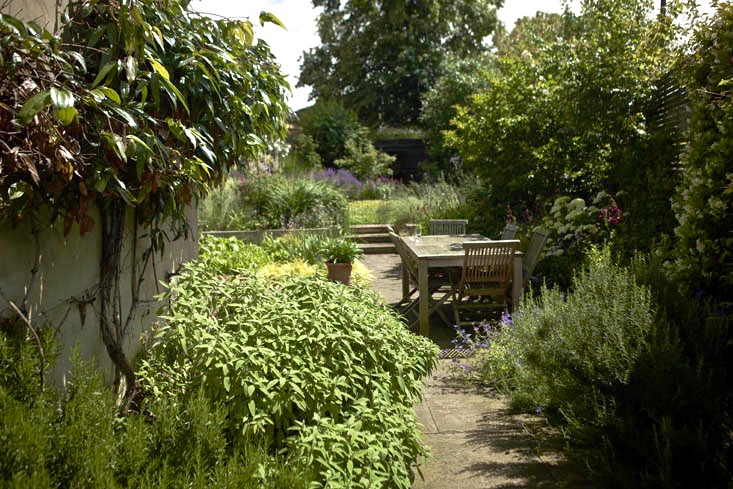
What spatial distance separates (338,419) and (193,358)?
0.70m

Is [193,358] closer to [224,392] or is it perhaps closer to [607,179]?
[224,392]

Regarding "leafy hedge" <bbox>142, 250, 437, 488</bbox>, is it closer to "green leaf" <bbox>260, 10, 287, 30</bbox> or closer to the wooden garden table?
"green leaf" <bbox>260, 10, 287, 30</bbox>

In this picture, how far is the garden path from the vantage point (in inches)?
124

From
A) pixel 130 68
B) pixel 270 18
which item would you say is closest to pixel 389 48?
pixel 270 18

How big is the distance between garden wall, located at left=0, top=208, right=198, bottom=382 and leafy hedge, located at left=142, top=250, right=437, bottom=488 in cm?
33

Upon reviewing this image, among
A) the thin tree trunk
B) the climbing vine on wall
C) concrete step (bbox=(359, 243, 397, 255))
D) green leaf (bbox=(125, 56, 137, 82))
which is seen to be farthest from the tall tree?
green leaf (bbox=(125, 56, 137, 82))

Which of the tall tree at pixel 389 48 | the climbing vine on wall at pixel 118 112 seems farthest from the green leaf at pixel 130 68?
the tall tree at pixel 389 48

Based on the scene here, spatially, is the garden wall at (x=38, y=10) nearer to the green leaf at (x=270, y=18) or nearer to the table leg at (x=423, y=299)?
the green leaf at (x=270, y=18)

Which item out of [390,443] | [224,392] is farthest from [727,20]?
[224,392]

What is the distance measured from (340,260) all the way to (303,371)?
5024 millimetres

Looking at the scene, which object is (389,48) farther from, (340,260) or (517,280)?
(517,280)

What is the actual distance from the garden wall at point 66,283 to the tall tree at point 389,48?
2326cm

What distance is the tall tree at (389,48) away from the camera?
25688 millimetres

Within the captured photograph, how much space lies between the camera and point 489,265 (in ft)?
20.7
